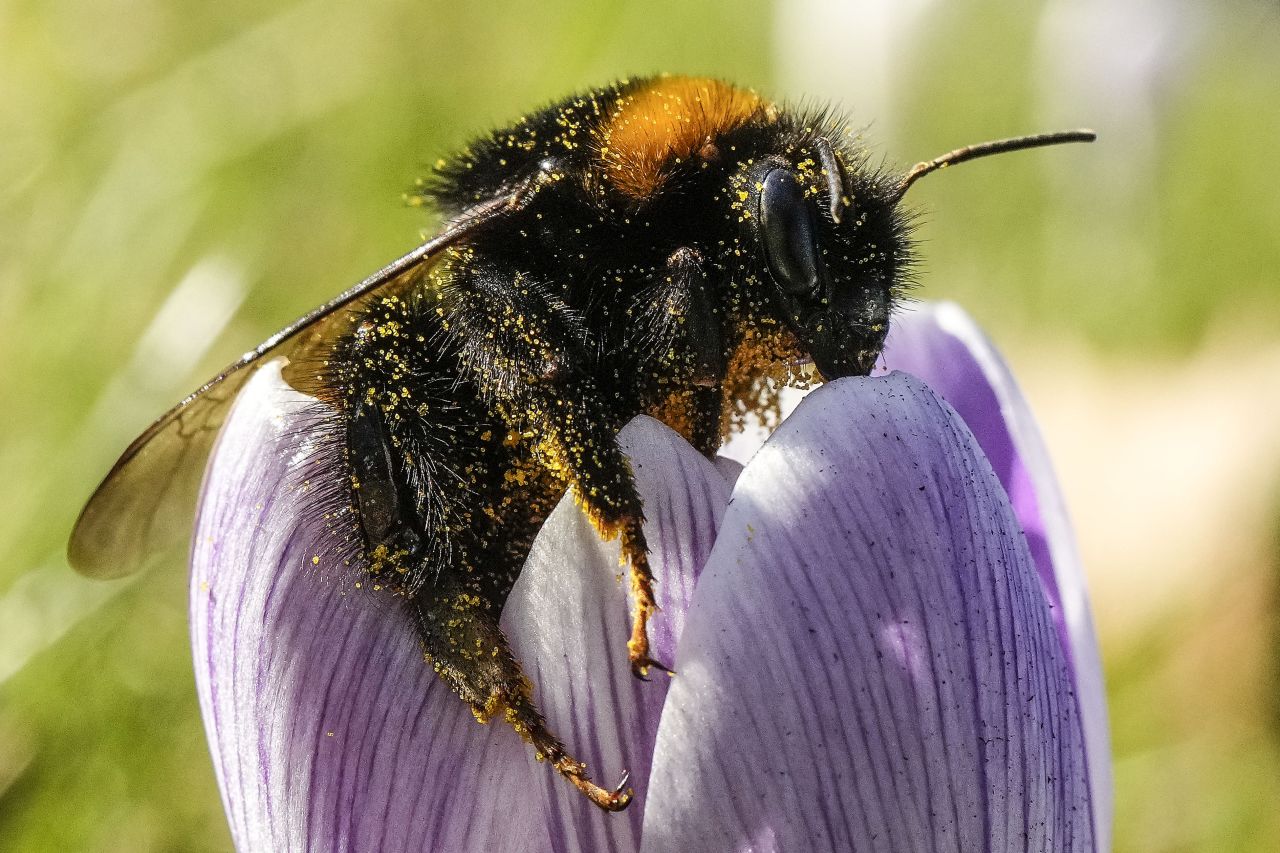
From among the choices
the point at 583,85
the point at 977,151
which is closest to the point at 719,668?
the point at 977,151

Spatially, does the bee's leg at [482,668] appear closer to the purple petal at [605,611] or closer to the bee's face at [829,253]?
the purple petal at [605,611]

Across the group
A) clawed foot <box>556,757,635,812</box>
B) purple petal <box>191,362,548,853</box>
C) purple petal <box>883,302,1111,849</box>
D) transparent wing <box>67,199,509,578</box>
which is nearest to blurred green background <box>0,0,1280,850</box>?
purple petal <box>883,302,1111,849</box>

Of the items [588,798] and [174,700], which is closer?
[588,798]

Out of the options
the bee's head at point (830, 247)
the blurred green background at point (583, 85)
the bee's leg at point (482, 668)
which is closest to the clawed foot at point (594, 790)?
the bee's leg at point (482, 668)

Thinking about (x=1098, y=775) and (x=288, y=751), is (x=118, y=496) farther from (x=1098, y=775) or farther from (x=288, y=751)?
(x=1098, y=775)

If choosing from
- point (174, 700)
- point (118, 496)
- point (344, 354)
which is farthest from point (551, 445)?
point (174, 700)

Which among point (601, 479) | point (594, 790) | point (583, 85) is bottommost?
point (594, 790)

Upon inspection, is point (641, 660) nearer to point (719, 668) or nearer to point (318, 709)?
point (719, 668)
